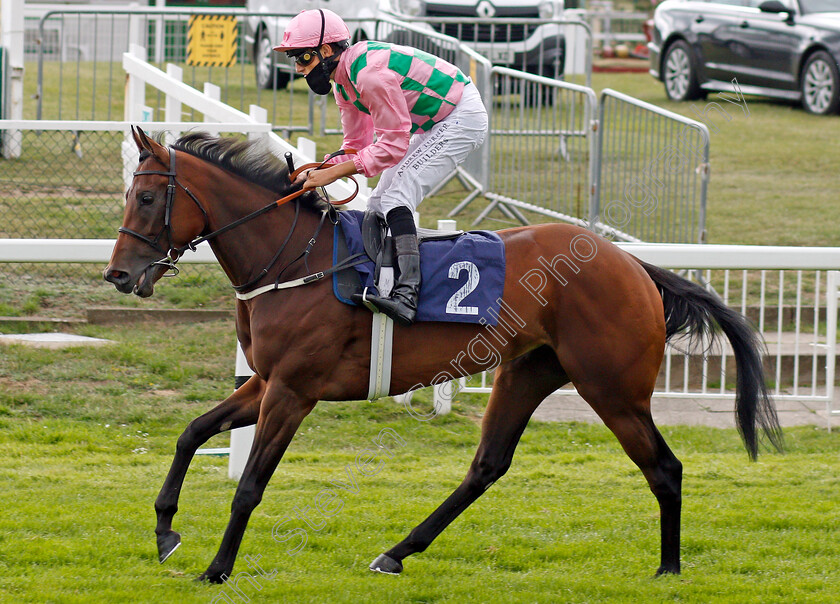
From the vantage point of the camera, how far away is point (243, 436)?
203 inches

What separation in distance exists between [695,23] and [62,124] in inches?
388

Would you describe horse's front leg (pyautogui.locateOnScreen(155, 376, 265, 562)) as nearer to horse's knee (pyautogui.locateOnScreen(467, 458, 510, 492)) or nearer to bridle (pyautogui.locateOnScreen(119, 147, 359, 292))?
→ bridle (pyautogui.locateOnScreen(119, 147, 359, 292))

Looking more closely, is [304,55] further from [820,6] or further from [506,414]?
[820,6]

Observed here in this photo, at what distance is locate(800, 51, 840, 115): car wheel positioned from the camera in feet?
43.8

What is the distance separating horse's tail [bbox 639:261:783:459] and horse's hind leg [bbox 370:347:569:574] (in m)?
0.53

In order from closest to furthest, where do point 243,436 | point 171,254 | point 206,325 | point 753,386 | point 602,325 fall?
1. point 171,254
2. point 602,325
3. point 753,386
4. point 243,436
5. point 206,325

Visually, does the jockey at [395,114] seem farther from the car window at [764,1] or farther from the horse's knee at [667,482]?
the car window at [764,1]

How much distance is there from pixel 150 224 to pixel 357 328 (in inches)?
33.8

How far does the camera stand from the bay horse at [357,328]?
4.00 metres

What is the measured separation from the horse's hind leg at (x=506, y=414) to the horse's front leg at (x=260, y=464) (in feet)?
2.72

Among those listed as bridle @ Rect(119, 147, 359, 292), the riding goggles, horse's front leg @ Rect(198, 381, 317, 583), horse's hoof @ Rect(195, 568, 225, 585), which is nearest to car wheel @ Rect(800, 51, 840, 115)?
the riding goggles

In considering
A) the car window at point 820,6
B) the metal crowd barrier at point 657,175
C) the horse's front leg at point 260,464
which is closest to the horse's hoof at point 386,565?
the horse's front leg at point 260,464

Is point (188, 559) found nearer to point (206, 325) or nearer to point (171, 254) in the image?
point (171, 254)

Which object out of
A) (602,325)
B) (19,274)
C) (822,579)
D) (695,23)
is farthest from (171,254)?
(695,23)
